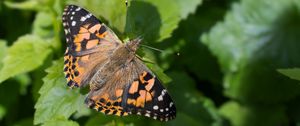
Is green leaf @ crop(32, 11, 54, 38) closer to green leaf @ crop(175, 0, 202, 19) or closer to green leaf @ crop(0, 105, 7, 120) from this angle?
green leaf @ crop(0, 105, 7, 120)

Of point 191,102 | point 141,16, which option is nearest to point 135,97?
point 141,16

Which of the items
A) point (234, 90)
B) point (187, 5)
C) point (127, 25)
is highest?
point (187, 5)

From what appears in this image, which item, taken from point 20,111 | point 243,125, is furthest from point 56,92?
point 243,125

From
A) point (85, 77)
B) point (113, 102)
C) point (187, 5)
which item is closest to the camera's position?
point (113, 102)

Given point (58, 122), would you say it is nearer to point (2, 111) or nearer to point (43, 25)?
point (2, 111)

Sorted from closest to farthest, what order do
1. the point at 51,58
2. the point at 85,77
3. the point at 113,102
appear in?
the point at 113,102 → the point at 85,77 → the point at 51,58

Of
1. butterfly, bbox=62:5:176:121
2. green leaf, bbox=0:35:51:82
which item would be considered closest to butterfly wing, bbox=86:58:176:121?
butterfly, bbox=62:5:176:121

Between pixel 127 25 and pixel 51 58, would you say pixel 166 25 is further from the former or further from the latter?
pixel 51 58
